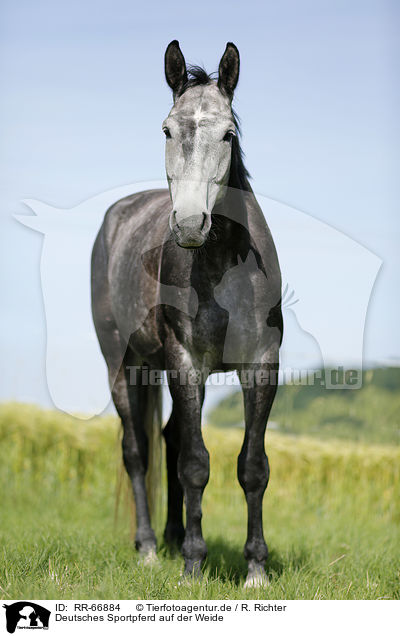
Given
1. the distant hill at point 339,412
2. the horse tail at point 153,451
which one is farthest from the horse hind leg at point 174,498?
the distant hill at point 339,412

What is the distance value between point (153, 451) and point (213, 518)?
2.02 m

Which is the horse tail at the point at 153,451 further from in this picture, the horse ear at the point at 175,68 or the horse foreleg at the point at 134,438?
the horse ear at the point at 175,68

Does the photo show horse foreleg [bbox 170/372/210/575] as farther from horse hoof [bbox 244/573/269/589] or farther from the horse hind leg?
the horse hind leg

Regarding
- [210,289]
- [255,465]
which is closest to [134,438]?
[255,465]

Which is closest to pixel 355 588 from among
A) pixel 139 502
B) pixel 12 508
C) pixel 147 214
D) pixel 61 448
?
pixel 139 502

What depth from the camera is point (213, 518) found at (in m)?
7.59

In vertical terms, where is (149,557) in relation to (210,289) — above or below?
below

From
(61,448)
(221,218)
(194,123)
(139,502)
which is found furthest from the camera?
(61,448)

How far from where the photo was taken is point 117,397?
5895 mm

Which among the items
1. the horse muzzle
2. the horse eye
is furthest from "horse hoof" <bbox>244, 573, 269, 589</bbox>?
the horse eye
